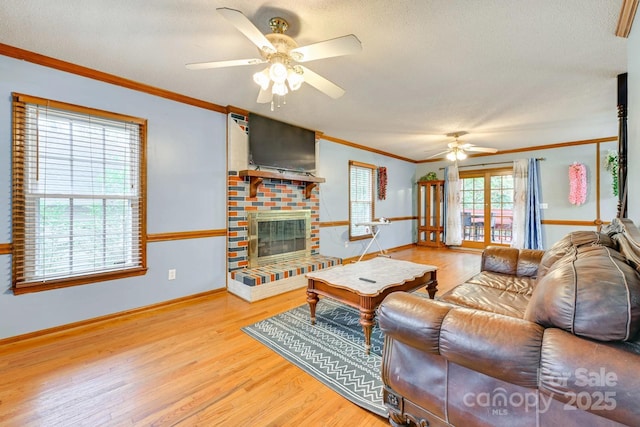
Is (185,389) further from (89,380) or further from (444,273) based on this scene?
(444,273)

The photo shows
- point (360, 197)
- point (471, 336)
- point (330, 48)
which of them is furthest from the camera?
point (360, 197)

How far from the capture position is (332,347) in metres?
2.17

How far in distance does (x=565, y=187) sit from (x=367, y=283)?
548 centimetres

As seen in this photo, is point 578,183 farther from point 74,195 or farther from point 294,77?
point 74,195

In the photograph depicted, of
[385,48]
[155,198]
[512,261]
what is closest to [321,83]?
[385,48]

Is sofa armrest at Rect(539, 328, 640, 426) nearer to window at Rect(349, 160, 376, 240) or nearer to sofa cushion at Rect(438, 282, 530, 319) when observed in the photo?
sofa cushion at Rect(438, 282, 530, 319)

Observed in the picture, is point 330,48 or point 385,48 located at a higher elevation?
point 385,48

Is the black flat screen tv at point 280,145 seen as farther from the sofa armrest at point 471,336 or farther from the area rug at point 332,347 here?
the sofa armrest at point 471,336

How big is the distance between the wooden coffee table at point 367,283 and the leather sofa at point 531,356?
0.69 meters

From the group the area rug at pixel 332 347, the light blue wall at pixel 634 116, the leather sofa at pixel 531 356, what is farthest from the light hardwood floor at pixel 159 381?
the light blue wall at pixel 634 116

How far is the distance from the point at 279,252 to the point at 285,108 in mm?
1960

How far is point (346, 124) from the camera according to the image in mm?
4145

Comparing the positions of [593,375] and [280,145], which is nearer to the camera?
[593,375]

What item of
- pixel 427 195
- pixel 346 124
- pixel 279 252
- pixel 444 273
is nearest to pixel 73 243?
pixel 279 252
